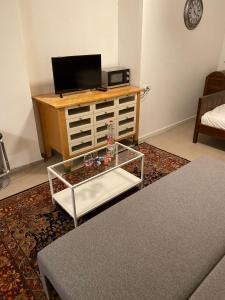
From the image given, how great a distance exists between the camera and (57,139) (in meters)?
2.42

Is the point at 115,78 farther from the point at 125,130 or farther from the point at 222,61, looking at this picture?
the point at 222,61

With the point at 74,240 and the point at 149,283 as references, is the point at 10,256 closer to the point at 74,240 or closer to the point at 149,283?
the point at 74,240

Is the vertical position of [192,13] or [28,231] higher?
[192,13]

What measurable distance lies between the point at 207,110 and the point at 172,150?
77 cm

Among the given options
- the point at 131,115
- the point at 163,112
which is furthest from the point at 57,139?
the point at 163,112

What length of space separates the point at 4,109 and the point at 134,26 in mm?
1740

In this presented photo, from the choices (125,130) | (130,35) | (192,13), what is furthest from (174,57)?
(125,130)

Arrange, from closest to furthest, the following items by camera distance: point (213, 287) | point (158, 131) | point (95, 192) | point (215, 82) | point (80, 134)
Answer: point (213, 287) < point (95, 192) < point (80, 134) < point (158, 131) < point (215, 82)

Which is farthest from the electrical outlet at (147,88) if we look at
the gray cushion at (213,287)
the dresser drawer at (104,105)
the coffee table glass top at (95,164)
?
the gray cushion at (213,287)

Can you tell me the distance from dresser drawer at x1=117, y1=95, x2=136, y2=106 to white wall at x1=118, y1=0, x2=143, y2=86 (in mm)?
249

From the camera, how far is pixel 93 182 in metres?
2.00

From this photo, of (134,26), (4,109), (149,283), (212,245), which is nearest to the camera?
(149,283)

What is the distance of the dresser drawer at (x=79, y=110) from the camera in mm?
2281

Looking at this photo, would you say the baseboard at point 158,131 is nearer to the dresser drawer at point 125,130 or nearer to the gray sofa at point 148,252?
the dresser drawer at point 125,130
